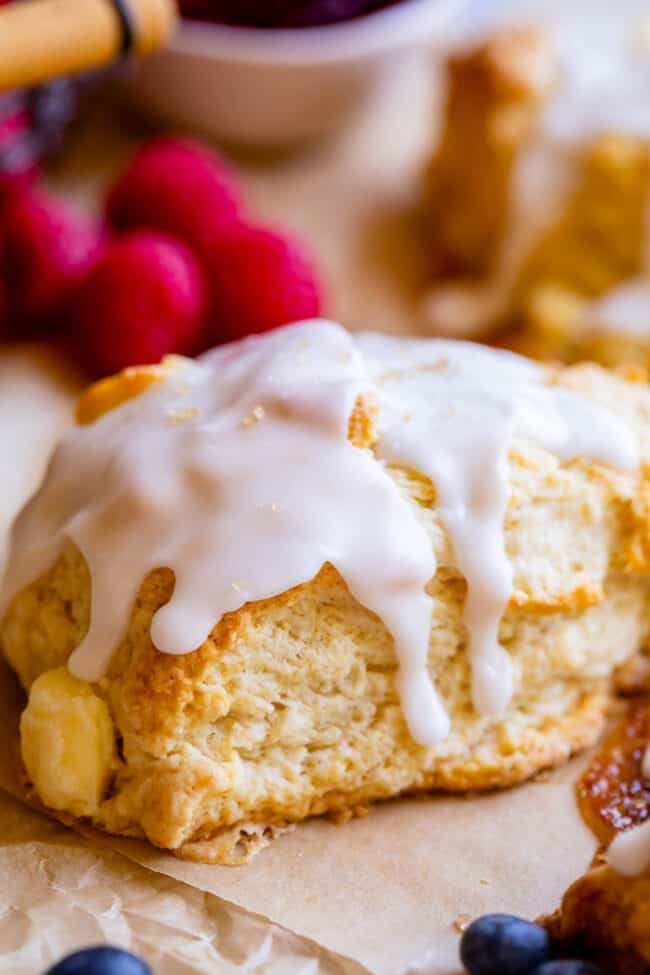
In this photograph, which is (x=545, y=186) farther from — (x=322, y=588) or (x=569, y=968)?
(x=569, y=968)

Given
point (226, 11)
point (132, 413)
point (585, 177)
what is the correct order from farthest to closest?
point (226, 11)
point (585, 177)
point (132, 413)

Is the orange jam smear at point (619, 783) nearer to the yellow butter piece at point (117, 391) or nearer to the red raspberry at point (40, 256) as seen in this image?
the yellow butter piece at point (117, 391)

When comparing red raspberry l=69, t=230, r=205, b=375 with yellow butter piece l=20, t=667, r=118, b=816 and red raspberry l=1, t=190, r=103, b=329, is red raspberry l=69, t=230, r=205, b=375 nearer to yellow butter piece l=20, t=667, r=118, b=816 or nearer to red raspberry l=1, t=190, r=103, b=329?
red raspberry l=1, t=190, r=103, b=329

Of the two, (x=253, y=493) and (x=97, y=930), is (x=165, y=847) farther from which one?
(x=253, y=493)

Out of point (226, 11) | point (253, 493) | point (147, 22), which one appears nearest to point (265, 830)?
point (253, 493)

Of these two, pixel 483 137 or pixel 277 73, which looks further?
pixel 277 73

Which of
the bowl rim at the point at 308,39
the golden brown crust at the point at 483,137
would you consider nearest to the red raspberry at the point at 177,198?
the bowl rim at the point at 308,39

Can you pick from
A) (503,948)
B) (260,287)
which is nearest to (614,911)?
(503,948)
